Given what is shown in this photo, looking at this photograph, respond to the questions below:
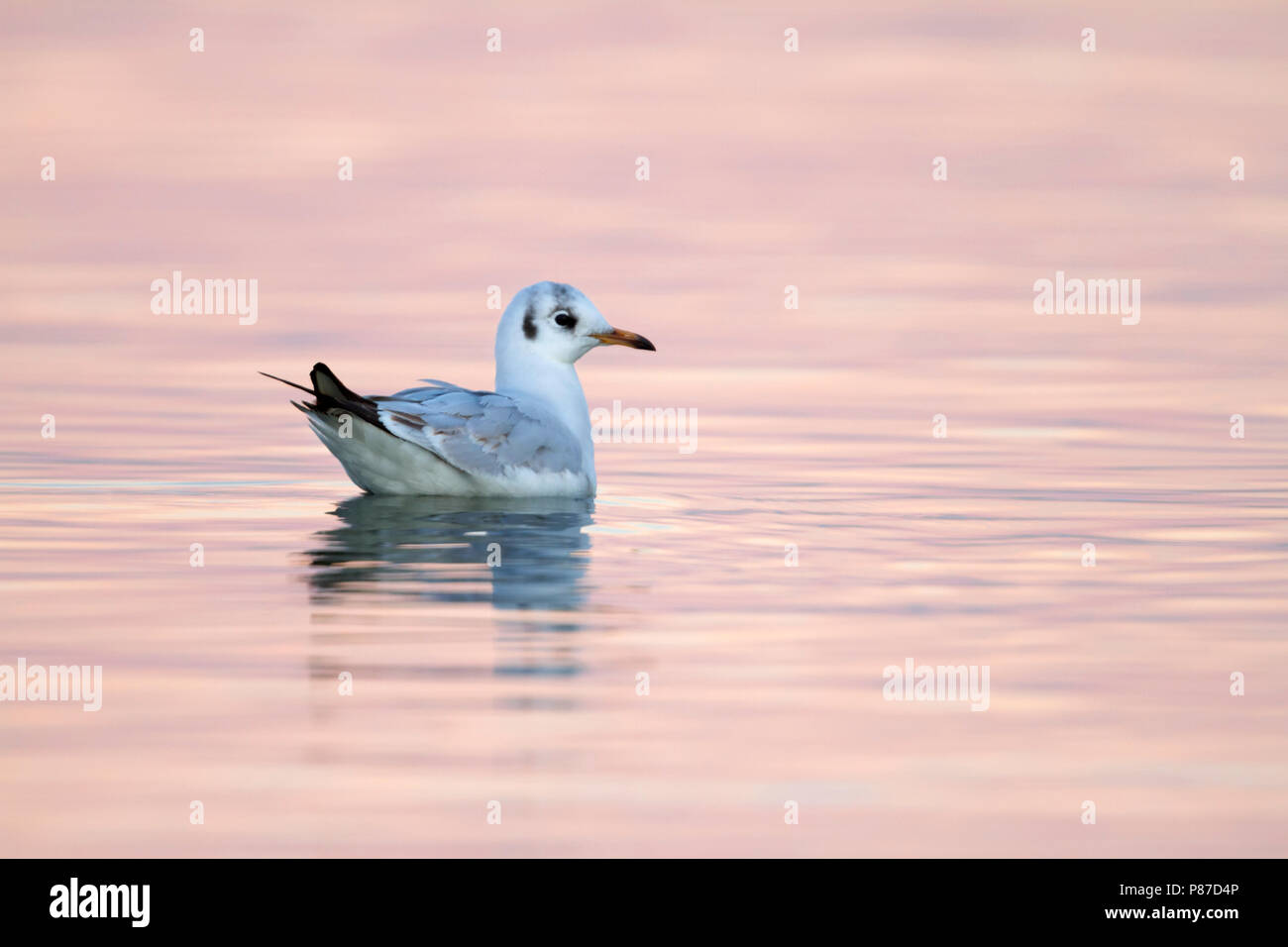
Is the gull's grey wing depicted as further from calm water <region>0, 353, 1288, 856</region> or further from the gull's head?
the gull's head

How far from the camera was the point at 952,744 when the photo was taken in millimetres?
7301

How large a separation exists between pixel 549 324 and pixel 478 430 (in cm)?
154

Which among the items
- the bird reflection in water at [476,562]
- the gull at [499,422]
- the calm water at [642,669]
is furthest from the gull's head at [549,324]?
the bird reflection in water at [476,562]

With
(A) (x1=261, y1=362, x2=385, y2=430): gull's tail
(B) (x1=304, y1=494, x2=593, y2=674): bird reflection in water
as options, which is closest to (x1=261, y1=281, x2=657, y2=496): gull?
(A) (x1=261, y1=362, x2=385, y2=430): gull's tail

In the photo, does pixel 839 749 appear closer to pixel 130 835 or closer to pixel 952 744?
pixel 952 744

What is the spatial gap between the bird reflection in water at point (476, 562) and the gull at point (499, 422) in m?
0.15

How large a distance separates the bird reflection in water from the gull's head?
126cm

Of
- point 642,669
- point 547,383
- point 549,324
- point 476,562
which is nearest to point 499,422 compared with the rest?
point 547,383

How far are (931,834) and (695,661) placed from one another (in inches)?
85.5

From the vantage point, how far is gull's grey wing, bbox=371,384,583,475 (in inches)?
497

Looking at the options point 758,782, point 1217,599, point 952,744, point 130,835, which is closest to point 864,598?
point 1217,599

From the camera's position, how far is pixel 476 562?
10.6 meters

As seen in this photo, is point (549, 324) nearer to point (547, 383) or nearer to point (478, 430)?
point (547, 383)

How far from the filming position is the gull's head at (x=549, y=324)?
14.2 metres
